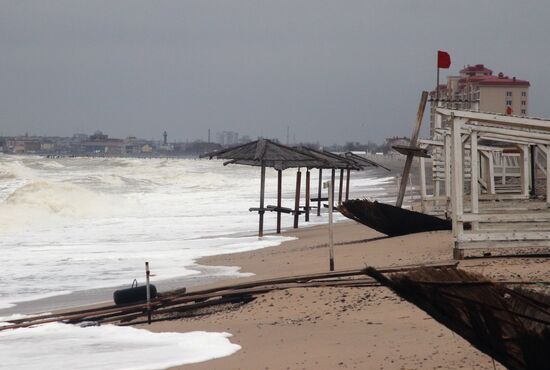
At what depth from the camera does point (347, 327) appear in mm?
8531

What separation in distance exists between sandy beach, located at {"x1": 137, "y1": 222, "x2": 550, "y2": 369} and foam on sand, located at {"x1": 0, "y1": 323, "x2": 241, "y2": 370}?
0.25m

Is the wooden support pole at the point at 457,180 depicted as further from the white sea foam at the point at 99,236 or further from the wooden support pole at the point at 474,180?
the white sea foam at the point at 99,236

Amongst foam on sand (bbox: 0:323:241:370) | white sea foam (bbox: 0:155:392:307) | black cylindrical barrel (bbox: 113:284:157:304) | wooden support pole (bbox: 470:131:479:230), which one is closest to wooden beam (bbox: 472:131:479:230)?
wooden support pole (bbox: 470:131:479:230)

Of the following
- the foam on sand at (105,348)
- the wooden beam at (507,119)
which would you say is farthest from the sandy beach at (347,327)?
the wooden beam at (507,119)

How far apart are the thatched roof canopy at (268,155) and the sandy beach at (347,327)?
823 cm

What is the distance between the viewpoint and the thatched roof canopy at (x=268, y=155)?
21625mm

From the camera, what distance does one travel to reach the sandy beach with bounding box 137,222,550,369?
7172 mm

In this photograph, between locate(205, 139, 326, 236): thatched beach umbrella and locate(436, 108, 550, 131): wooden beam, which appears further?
locate(205, 139, 326, 236): thatched beach umbrella

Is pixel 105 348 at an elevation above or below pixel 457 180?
below

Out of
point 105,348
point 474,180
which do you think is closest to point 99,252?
Result: point 474,180

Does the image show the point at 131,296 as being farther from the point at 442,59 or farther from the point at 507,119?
the point at 442,59

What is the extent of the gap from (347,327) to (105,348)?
2.32 meters

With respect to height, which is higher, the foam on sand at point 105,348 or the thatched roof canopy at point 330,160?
the thatched roof canopy at point 330,160

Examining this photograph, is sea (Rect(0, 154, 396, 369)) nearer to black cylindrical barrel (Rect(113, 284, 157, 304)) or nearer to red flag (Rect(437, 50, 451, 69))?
black cylindrical barrel (Rect(113, 284, 157, 304))
